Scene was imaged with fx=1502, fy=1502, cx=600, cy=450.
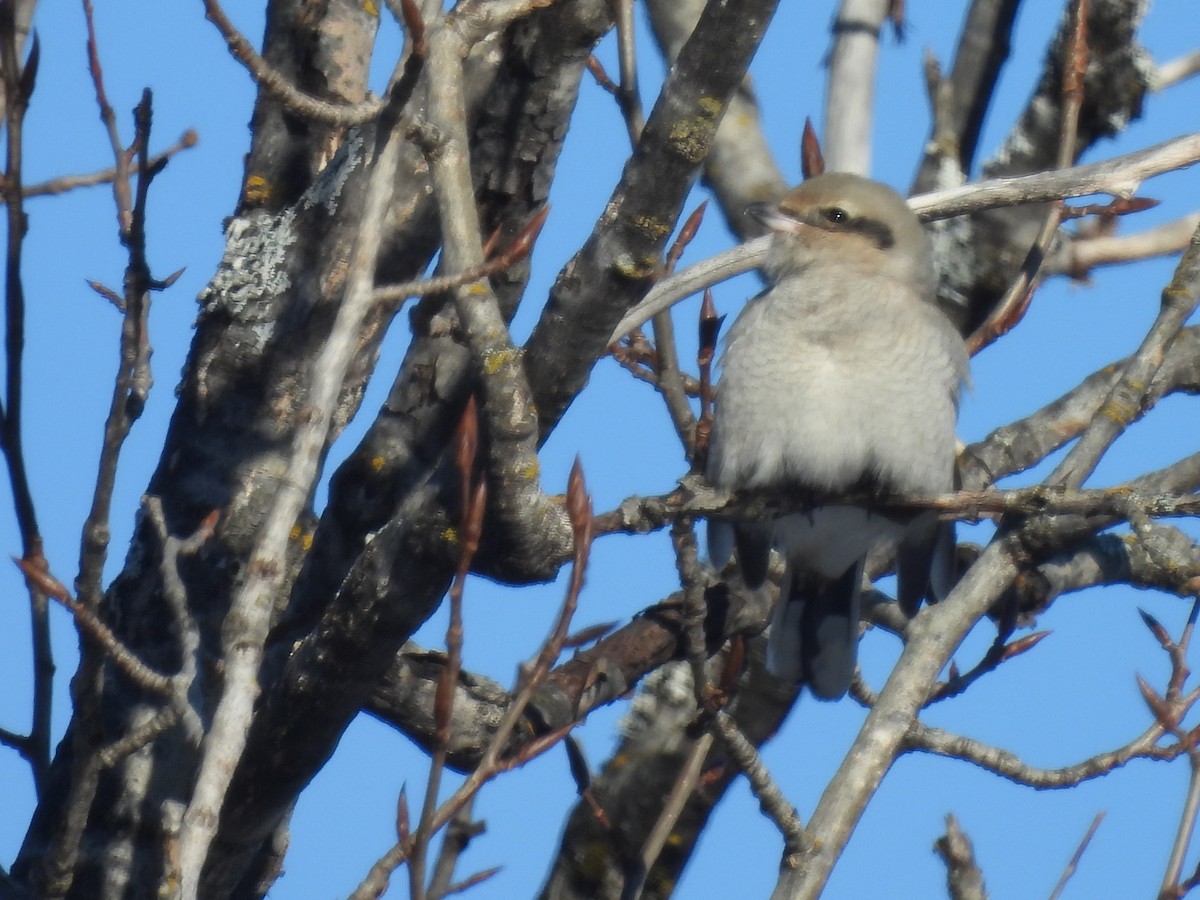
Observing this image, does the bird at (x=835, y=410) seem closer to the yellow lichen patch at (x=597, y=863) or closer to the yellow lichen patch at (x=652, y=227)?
the yellow lichen patch at (x=597, y=863)

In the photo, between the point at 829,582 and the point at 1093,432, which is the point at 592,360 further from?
the point at 829,582

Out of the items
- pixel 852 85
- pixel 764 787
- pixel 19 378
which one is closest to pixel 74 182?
pixel 19 378

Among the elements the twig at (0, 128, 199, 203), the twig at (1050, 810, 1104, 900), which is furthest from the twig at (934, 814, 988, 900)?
the twig at (0, 128, 199, 203)

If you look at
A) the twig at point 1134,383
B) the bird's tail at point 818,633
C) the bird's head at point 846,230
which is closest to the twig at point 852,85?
the bird's head at point 846,230

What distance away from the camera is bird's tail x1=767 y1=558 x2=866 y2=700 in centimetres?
393

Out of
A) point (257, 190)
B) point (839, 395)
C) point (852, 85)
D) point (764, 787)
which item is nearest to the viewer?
point (764, 787)

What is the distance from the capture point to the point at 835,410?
3617 mm

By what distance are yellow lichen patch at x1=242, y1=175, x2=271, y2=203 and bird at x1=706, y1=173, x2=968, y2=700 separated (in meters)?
1.23

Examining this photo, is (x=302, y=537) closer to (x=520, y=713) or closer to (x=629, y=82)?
(x=629, y=82)

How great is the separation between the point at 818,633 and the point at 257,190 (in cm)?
183

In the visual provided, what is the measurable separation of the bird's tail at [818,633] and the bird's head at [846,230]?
0.84m

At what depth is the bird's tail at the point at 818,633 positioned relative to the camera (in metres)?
3.93

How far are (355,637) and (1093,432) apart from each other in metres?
1.49

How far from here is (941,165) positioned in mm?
4707
